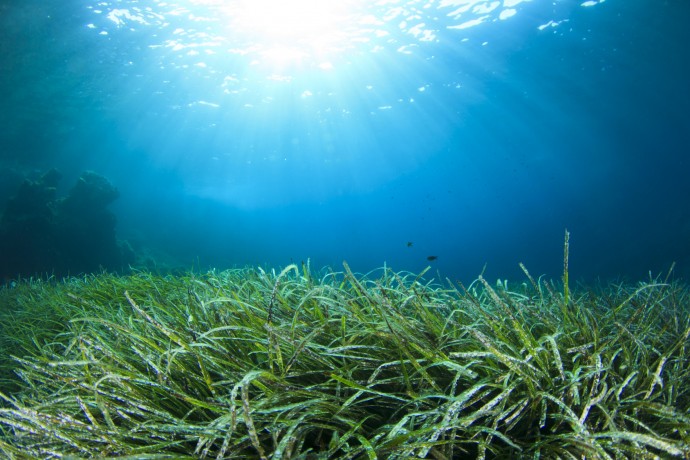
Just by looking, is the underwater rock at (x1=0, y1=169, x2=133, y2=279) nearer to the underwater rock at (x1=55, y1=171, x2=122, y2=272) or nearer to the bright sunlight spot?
the underwater rock at (x1=55, y1=171, x2=122, y2=272)

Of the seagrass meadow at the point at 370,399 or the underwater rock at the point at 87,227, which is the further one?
the underwater rock at the point at 87,227

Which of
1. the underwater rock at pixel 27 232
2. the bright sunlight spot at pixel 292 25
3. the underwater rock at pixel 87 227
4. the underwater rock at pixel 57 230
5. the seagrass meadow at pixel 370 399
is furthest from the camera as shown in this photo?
the underwater rock at pixel 87 227

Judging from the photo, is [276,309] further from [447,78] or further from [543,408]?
[447,78]

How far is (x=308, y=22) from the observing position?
745 inches

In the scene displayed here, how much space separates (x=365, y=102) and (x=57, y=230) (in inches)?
954

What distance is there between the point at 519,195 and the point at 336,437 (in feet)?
343

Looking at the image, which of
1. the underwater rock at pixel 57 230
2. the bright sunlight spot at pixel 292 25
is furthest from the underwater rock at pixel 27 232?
the bright sunlight spot at pixel 292 25

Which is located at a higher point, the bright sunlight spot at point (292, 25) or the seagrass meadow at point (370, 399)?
the bright sunlight spot at point (292, 25)

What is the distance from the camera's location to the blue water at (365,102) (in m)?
18.8

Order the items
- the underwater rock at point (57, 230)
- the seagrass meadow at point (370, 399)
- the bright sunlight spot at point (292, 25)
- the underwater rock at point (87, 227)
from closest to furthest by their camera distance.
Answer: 1. the seagrass meadow at point (370, 399)
2. the underwater rock at point (57, 230)
3. the bright sunlight spot at point (292, 25)
4. the underwater rock at point (87, 227)

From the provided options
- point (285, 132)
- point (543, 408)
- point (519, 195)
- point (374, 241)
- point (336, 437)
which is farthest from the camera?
point (374, 241)

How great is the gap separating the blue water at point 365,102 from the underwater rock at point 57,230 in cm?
93

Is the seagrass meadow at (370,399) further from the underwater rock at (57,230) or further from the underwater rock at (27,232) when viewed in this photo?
the underwater rock at (27,232)

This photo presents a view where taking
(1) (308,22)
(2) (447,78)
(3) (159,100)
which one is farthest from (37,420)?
(3) (159,100)
